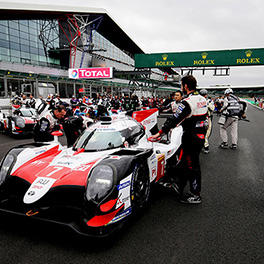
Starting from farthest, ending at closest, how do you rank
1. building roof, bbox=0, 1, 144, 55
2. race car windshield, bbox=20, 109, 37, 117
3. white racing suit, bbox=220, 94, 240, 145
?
building roof, bbox=0, 1, 144, 55
race car windshield, bbox=20, 109, 37, 117
white racing suit, bbox=220, 94, 240, 145

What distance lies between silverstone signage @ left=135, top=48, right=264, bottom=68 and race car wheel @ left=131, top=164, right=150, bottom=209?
1791 cm

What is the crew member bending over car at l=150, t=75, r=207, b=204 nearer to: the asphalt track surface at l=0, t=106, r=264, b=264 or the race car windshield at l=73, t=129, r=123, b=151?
the asphalt track surface at l=0, t=106, r=264, b=264

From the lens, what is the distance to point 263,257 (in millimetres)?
1948

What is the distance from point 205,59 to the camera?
18406 mm

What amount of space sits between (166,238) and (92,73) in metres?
20.9

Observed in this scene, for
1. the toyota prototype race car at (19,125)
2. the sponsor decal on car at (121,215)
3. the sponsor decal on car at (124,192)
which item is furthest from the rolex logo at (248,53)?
the sponsor decal on car at (121,215)

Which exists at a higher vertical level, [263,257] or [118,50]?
[118,50]

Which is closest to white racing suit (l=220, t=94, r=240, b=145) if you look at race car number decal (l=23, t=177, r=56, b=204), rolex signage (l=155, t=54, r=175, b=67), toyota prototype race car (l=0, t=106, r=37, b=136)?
race car number decal (l=23, t=177, r=56, b=204)

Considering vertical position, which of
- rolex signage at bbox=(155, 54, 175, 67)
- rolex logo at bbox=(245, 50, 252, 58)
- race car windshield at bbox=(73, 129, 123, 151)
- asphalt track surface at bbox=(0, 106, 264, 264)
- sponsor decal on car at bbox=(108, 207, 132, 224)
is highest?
rolex logo at bbox=(245, 50, 252, 58)

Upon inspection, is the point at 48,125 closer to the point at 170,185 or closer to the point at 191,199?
the point at 170,185

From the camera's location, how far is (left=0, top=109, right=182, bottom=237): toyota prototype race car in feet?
6.57

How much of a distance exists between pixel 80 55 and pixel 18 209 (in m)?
32.3

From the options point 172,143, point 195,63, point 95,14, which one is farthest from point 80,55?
point 172,143

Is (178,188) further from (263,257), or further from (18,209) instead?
(18,209)
